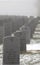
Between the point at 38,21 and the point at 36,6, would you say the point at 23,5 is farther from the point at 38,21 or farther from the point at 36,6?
the point at 38,21

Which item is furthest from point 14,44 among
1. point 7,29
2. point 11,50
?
point 7,29

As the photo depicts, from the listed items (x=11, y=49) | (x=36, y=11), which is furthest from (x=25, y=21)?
(x=11, y=49)

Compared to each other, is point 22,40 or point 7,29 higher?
point 7,29

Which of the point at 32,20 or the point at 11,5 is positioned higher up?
the point at 11,5

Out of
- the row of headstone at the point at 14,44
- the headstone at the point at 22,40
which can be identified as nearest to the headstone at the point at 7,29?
the row of headstone at the point at 14,44

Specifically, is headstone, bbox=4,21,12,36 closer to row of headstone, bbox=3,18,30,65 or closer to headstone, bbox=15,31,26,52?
row of headstone, bbox=3,18,30,65

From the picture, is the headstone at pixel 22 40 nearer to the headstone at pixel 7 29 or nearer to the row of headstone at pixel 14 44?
the row of headstone at pixel 14 44

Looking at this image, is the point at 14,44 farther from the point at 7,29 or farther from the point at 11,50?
the point at 7,29

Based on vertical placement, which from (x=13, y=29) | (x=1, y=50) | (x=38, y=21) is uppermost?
(x=38, y=21)

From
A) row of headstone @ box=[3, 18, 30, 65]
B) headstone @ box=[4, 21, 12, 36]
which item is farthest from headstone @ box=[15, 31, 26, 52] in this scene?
headstone @ box=[4, 21, 12, 36]
